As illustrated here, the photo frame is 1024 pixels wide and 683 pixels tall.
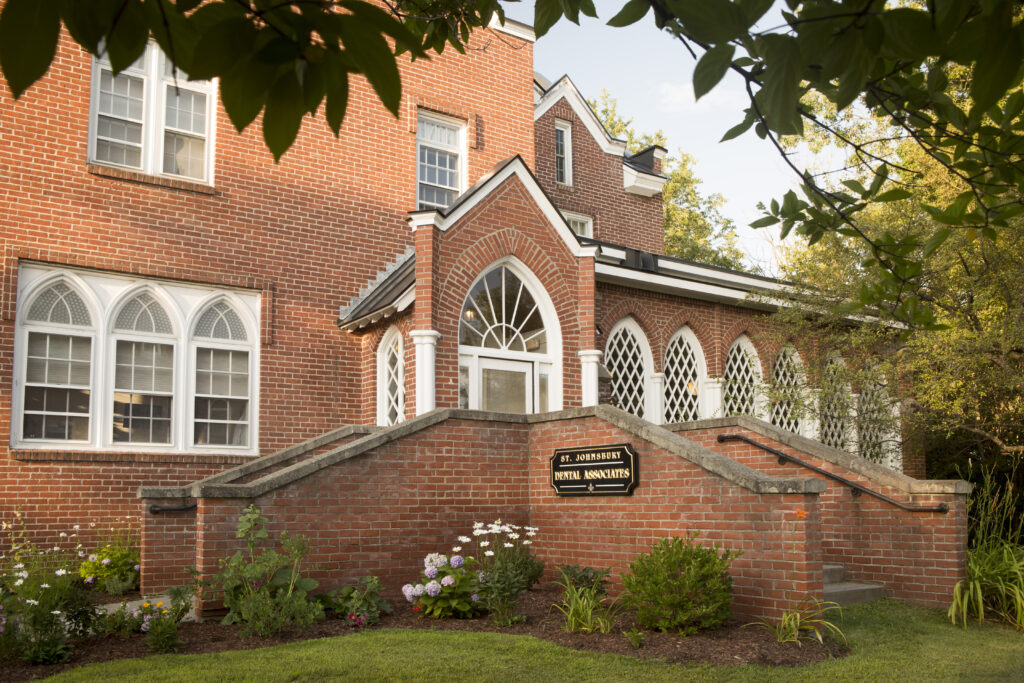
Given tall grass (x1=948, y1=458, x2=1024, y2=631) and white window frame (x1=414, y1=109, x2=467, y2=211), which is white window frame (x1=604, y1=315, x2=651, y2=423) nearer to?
white window frame (x1=414, y1=109, x2=467, y2=211)

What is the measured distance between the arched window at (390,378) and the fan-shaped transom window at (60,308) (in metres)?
4.05

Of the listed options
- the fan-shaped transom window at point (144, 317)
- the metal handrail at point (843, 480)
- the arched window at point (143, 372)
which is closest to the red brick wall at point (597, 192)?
the fan-shaped transom window at point (144, 317)

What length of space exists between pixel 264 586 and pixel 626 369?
8.82 metres

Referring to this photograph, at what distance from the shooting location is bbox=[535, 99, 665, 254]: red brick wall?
A: 20234mm

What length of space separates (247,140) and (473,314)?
4.43m

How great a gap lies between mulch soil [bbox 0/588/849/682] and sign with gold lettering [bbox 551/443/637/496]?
1.62 m

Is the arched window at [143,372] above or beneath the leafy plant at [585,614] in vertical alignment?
above

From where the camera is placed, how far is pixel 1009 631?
8.13m

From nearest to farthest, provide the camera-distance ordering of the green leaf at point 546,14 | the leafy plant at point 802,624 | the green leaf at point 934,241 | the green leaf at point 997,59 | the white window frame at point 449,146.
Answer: the green leaf at point 997,59 → the green leaf at point 546,14 → the green leaf at point 934,241 → the leafy plant at point 802,624 → the white window frame at point 449,146

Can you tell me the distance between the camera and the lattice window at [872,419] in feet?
47.5

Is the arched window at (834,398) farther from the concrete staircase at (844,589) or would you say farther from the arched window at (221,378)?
the arched window at (221,378)

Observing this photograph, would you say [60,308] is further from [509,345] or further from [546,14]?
[546,14]

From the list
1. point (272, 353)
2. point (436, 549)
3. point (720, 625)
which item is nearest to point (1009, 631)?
point (720, 625)

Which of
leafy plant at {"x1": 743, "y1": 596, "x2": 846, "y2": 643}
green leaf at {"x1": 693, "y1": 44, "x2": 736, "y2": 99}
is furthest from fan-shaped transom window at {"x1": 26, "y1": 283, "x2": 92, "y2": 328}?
green leaf at {"x1": 693, "y1": 44, "x2": 736, "y2": 99}
